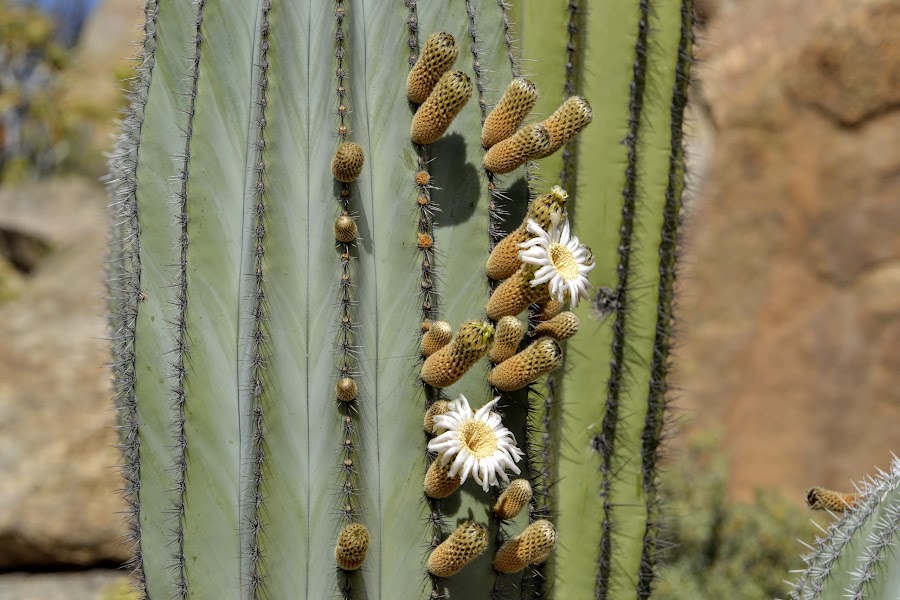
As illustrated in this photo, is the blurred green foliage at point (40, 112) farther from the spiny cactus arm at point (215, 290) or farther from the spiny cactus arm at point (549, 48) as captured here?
the spiny cactus arm at point (215, 290)

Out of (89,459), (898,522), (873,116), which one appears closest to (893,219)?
(873,116)

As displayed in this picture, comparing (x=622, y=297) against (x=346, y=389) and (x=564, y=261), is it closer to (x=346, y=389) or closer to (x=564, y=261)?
(x=564, y=261)

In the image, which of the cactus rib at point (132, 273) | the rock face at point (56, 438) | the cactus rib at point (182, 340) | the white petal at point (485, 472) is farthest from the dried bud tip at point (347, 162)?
the rock face at point (56, 438)

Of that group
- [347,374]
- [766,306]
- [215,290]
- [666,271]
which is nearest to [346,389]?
[347,374]

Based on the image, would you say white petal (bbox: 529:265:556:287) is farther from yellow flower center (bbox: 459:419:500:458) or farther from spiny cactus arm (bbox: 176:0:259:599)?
spiny cactus arm (bbox: 176:0:259:599)

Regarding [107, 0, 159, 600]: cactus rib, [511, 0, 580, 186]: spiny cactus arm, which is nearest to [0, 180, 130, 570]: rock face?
[107, 0, 159, 600]: cactus rib
